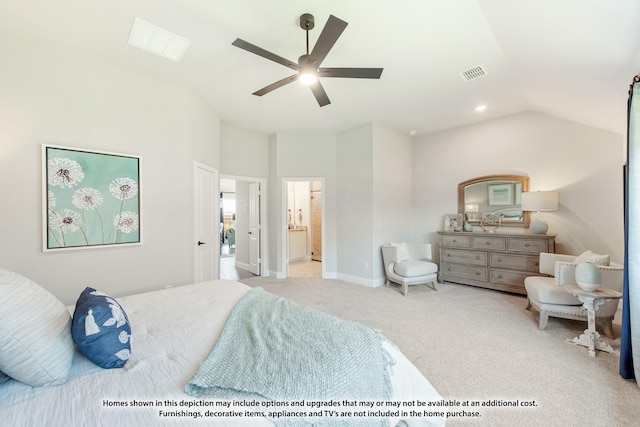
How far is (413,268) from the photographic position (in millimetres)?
3994

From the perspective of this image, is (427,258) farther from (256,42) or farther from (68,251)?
(68,251)

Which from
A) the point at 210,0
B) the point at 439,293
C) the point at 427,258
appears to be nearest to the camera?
the point at 210,0

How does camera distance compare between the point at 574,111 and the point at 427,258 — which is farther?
the point at 427,258

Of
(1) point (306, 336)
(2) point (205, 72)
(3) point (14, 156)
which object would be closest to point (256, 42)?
(2) point (205, 72)

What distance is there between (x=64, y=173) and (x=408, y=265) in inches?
169

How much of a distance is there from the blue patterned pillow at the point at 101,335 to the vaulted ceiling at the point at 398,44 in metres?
2.16

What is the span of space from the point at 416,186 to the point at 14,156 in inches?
224

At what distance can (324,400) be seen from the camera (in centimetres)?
94

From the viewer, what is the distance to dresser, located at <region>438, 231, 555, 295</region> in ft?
12.4

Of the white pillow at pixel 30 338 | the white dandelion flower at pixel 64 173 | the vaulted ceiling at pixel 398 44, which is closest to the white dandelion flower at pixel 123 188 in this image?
the white dandelion flower at pixel 64 173

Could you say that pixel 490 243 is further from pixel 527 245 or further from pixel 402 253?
pixel 402 253

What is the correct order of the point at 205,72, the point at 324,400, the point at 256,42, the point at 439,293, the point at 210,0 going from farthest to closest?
the point at 439,293 → the point at 205,72 → the point at 256,42 → the point at 210,0 → the point at 324,400

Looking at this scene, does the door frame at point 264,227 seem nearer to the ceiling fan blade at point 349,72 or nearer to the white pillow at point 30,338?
the ceiling fan blade at point 349,72

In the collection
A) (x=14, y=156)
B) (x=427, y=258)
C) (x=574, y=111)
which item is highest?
(x=574, y=111)
